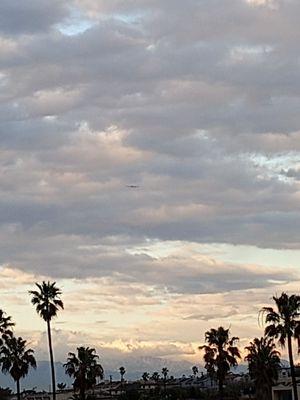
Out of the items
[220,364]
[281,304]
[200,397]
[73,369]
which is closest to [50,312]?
[73,369]

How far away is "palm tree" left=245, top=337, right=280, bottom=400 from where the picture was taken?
83.1m

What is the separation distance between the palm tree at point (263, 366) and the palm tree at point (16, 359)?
2286 centimetres

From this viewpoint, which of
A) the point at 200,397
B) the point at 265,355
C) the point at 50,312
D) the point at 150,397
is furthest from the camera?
the point at 200,397

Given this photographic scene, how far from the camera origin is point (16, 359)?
9388 cm

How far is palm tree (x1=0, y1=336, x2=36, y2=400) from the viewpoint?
9325 cm

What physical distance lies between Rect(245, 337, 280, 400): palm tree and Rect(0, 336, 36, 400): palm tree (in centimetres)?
2286

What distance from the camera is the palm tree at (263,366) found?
83062mm

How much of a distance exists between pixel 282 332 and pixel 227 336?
15.0m

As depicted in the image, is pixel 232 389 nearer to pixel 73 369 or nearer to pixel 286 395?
pixel 286 395

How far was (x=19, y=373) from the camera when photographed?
307 ft

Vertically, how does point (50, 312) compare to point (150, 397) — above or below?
above

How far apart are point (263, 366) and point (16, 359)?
25.3 m

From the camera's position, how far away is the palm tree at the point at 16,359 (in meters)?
93.2

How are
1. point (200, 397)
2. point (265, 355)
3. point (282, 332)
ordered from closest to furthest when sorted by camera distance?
1. point (282, 332)
2. point (265, 355)
3. point (200, 397)
